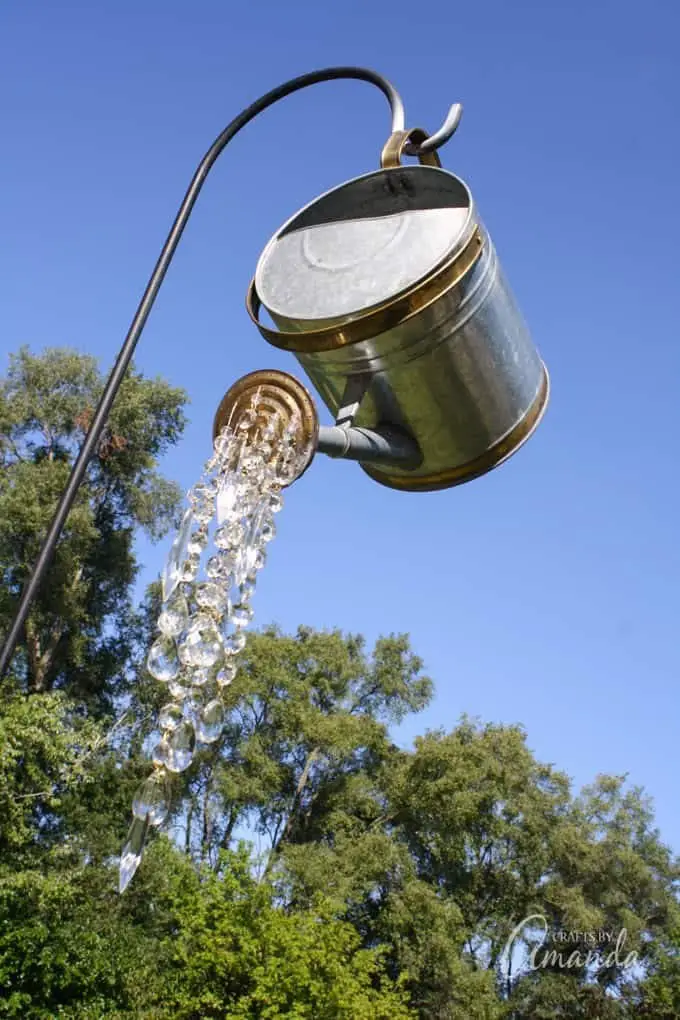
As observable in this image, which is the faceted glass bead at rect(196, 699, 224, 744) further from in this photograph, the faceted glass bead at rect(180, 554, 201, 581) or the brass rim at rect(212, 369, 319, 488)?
the brass rim at rect(212, 369, 319, 488)

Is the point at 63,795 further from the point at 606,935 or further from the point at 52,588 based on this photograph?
the point at 606,935

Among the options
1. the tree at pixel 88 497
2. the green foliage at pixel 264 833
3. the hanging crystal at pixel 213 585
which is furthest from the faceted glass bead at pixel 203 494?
the tree at pixel 88 497

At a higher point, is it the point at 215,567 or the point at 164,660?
the point at 215,567

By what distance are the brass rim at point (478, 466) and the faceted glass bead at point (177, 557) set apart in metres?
0.72

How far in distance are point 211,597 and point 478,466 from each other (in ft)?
3.08

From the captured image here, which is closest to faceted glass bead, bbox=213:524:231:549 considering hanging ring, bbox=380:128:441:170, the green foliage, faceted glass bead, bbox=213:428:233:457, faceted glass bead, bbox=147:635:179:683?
faceted glass bead, bbox=213:428:233:457

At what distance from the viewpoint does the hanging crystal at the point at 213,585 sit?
1.93 meters

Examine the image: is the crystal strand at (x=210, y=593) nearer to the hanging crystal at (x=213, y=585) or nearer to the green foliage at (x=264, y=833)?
the hanging crystal at (x=213, y=585)

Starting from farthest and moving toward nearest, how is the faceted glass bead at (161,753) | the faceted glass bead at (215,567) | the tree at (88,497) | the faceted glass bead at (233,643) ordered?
the tree at (88,497), the faceted glass bead at (215,567), the faceted glass bead at (233,643), the faceted glass bead at (161,753)

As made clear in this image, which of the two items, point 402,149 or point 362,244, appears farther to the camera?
point 402,149

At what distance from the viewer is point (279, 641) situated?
26.3 meters

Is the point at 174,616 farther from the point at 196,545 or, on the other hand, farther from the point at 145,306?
the point at 145,306

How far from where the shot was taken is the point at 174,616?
2074 millimetres

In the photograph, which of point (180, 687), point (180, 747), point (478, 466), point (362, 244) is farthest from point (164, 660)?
point (362, 244)
